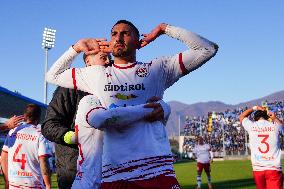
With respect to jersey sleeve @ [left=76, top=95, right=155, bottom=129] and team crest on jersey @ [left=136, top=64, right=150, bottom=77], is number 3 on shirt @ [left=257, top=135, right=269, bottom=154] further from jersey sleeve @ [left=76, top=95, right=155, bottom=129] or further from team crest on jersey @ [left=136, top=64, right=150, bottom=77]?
jersey sleeve @ [left=76, top=95, right=155, bottom=129]

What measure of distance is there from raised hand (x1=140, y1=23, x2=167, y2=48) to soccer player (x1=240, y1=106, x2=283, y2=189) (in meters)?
6.78

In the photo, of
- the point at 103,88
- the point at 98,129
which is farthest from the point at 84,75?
the point at 98,129

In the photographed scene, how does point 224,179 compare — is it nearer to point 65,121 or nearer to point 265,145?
point 265,145

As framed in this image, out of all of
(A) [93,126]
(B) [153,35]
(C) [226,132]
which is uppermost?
(C) [226,132]

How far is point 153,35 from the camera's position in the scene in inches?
146

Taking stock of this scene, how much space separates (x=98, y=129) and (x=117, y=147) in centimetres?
20

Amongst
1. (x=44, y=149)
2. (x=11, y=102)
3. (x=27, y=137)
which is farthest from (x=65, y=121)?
(x=11, y=102)

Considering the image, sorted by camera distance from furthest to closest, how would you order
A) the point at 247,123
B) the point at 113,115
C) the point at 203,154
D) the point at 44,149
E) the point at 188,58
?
the point at 203,154 < the point at 247,123 < the point at 44,149 < the point at 188,58 < the point at 113,115

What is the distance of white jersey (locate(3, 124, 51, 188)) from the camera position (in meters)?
7.04

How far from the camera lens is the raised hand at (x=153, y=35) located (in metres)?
3.70

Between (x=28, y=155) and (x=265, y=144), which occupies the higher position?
(x=265, y=144)

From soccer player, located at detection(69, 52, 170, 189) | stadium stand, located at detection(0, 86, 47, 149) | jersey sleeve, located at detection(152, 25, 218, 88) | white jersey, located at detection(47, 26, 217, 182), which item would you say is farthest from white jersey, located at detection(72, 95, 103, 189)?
stadium stand, located at detection(0, 86, 47, 149)

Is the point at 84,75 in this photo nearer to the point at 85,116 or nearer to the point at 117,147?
the point at 85,116

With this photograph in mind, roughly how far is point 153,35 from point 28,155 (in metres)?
4.23
